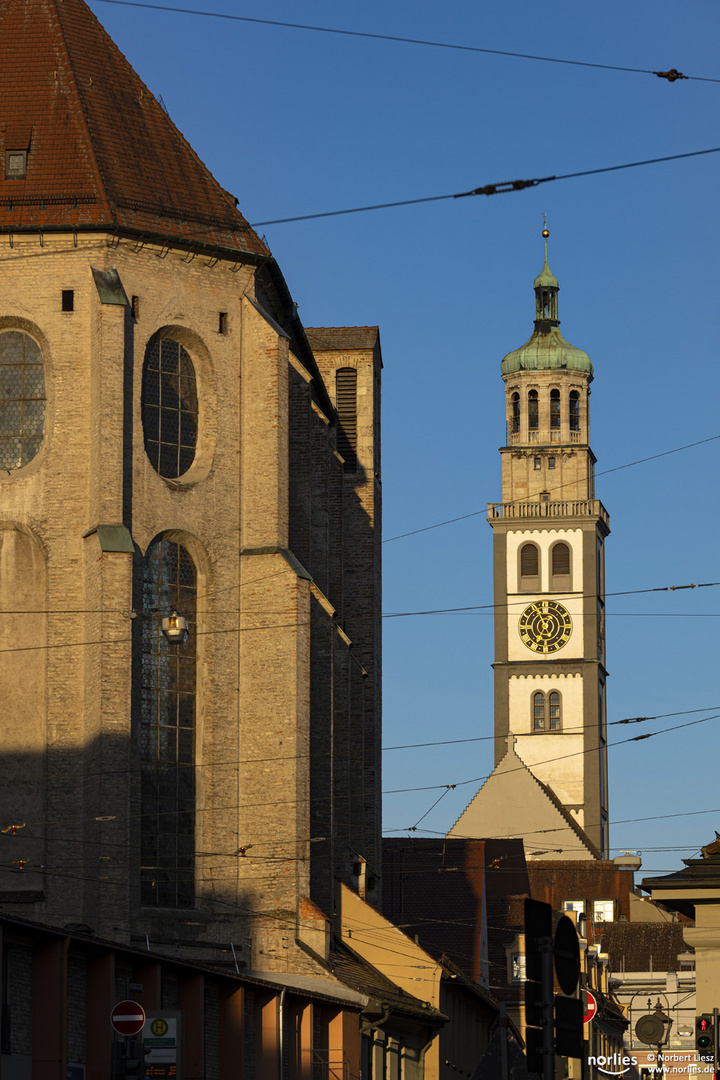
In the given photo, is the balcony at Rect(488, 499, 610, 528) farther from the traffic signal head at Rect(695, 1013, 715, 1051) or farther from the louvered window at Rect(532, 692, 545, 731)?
the traffic signal head at Rect(695, 1013, 715, 1051)

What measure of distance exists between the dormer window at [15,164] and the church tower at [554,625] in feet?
229

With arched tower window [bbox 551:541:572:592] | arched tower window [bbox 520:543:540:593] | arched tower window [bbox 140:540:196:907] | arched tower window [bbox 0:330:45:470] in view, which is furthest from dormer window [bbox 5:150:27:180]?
arched tower window [bbox 520:543:540:593]

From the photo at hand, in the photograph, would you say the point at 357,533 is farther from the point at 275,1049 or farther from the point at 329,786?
the point at 275,1049

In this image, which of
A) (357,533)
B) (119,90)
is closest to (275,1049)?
(119,90)

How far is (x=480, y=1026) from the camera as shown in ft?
183

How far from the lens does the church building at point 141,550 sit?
38.5m

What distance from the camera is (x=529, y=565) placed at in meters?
118

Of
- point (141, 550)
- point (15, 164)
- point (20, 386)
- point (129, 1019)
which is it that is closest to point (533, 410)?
point (15, 164)

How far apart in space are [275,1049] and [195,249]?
17249 millimetres

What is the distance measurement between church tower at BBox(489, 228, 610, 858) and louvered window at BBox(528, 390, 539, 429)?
2.64 m

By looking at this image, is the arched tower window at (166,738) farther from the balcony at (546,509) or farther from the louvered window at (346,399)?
the balcony at (546,509)

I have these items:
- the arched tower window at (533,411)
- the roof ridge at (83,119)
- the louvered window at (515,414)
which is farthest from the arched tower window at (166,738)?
the arched tower window at (533,411)

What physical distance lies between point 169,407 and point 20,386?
3023mm

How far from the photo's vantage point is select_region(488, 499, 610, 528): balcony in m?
118
